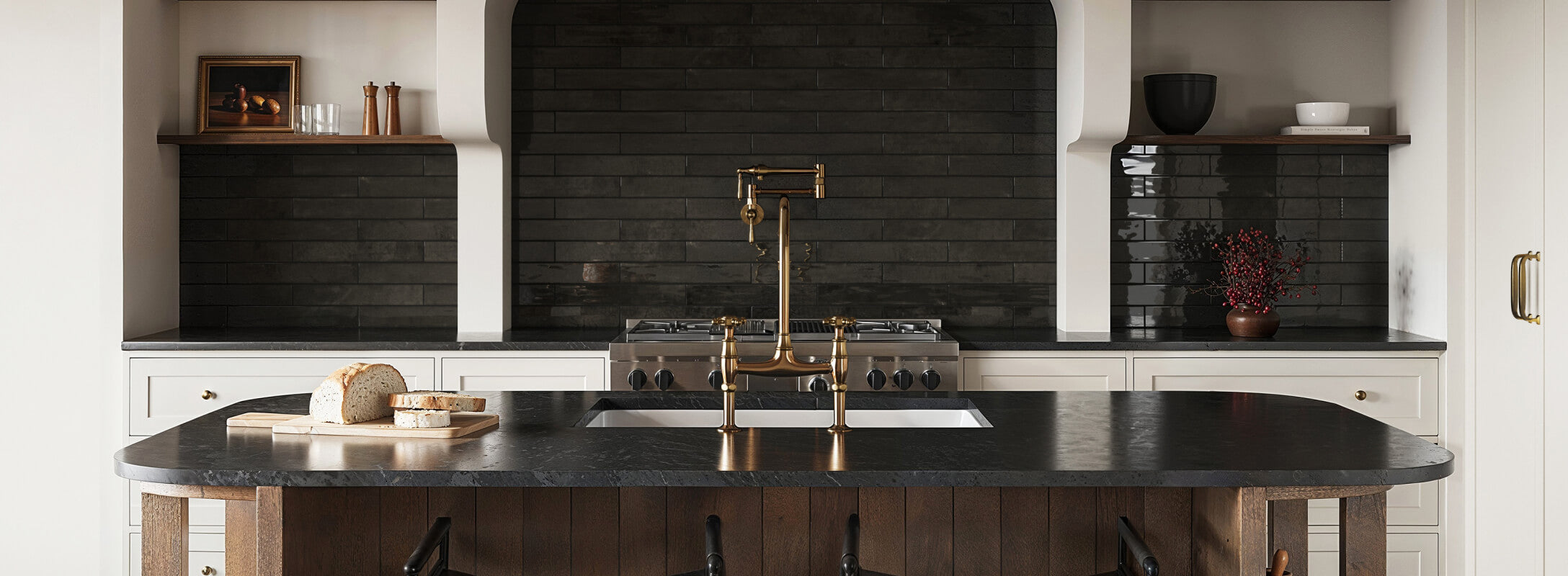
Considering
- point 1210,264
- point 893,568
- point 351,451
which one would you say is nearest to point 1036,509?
point 893,568

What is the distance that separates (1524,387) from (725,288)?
2.81 m

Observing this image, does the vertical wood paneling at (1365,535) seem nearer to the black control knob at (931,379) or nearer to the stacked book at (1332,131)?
the black control knob at (931,379)

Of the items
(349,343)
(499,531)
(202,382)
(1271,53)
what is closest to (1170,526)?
(499,531)

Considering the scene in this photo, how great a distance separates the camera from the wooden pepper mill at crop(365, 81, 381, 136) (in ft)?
13.2

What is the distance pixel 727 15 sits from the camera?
425 cm

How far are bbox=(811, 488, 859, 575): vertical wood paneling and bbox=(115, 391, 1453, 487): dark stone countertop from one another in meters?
0.13

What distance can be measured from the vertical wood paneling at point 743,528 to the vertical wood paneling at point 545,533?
1.00 ft

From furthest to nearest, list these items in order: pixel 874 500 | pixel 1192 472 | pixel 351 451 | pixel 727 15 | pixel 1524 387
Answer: pixel 727 15, pixel 1524 387, pixel 874 500, pixel 351 451, pixel 1192 472

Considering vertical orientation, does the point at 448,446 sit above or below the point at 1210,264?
below

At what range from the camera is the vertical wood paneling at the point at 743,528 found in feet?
6.65

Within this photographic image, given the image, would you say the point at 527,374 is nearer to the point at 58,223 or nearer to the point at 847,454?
the point at 58,223

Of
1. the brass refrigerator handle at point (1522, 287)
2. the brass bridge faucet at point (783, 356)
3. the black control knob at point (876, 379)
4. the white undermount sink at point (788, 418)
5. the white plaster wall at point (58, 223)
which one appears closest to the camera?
the brass bridge faucet at point (783, 356)

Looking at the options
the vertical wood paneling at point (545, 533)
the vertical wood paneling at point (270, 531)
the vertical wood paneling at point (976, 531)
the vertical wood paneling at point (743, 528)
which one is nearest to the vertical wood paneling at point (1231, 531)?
the vertical wood paneling at point (976, 531)

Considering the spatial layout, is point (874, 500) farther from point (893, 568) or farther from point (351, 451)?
point (351, 451)
